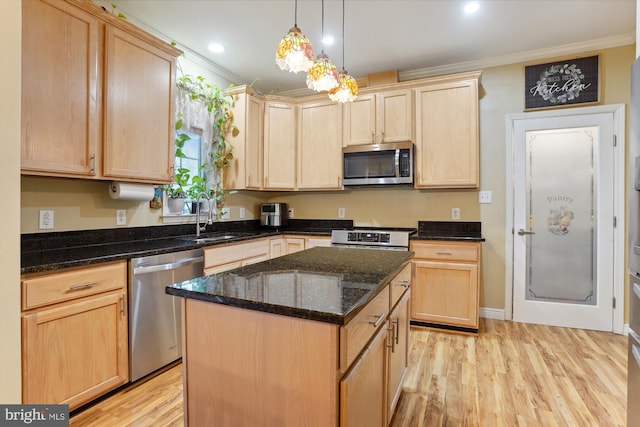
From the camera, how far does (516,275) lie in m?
3.34

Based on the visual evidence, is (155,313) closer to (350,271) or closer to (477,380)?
(350,271)

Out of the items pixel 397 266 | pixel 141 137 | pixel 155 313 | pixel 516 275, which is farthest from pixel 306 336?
pixel 516 275

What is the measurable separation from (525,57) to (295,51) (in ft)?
9.50

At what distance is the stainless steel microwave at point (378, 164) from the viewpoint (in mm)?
3312

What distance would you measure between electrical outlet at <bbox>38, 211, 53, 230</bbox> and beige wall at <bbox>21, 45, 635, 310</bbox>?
1.3 inches

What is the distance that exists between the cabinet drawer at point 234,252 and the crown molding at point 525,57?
245cm

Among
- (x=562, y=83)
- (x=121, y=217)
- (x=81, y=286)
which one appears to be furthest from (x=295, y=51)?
(x=562, y=83)

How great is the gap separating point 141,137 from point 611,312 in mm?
4326

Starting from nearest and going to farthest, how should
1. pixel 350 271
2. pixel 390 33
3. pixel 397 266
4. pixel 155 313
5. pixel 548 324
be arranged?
1. pixel 350 271
2. pixel 397 266
3. pixel 155 313
4. pixel 390 33
5. pixel 548 324

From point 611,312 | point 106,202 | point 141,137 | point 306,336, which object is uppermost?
point 141,137

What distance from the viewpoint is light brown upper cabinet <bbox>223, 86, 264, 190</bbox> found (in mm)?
3545

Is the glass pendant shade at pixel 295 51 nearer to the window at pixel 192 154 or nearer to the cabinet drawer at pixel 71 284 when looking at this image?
the cabinet drawer at pixel 71 284

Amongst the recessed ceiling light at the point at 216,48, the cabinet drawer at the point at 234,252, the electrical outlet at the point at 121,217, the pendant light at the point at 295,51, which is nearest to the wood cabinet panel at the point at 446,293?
the cabinet drawer at the point at 234,252
